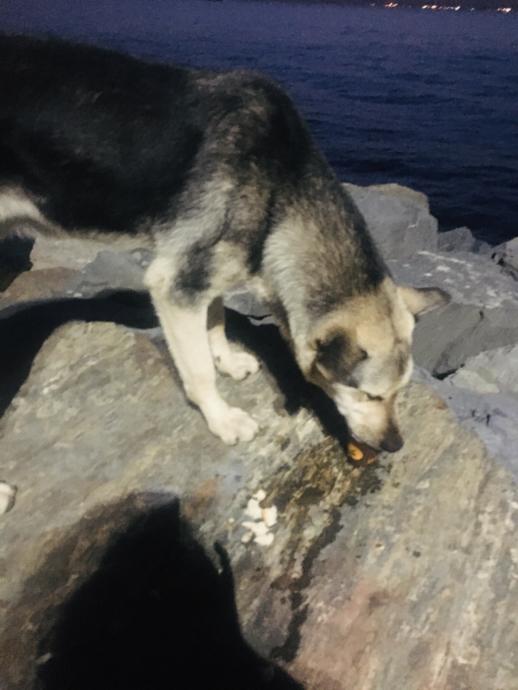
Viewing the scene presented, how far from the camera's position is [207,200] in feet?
15.2

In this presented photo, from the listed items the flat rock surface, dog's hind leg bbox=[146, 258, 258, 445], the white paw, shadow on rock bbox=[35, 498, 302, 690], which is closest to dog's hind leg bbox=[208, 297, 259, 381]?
the white paw

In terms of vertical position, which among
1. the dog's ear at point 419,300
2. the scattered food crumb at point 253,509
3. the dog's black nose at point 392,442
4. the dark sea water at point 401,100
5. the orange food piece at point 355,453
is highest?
the dog's ear at point 419,300

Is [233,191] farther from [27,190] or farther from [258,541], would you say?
[258,541]

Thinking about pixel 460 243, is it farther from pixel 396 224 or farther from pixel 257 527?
pixel 257 527

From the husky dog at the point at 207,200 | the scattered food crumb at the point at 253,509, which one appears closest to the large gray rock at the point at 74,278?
the husky dog at the point at 207,200

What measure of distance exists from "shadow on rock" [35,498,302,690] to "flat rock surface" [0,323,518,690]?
0.09m

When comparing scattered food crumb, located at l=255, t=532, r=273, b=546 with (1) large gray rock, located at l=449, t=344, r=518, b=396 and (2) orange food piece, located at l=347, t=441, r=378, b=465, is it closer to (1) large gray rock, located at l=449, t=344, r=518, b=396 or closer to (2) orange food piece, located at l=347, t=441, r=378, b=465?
(2) orange food piece, located at l=347, t=441, r=378, b=465

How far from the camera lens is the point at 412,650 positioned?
379 centimetres

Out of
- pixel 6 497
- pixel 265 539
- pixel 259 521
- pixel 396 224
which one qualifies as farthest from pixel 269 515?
pixel 396 224

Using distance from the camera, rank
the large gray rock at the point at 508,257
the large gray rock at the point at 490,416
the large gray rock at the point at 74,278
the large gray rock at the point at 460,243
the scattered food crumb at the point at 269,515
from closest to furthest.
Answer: the scattered food crumb at the point at 269,515 < the large gray rock at the point at 490,416 < the large gray rock at the point at 74,278 < the large gray rock at the point at 508,257 < the large gray rock at the point at 460,243

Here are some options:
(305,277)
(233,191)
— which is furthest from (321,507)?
(233,191)

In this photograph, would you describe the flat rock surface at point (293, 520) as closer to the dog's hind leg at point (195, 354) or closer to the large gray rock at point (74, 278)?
the dog's hind leg at point (195, 354)

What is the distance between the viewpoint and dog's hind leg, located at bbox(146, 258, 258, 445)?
4.80 metres

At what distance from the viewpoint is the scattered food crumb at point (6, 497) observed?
446cm
